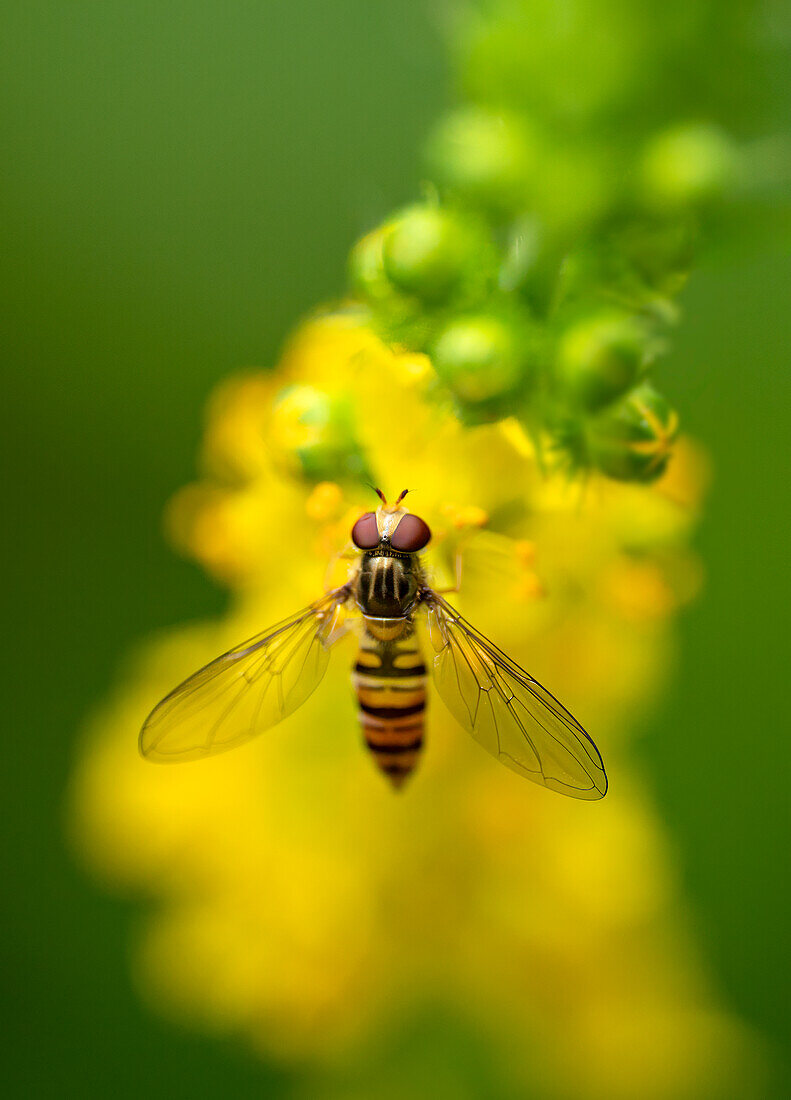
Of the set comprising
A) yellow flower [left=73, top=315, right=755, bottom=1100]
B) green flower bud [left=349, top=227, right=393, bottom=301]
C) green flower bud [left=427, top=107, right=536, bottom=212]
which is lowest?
yellow flower [left=73, top=315, right=755, bottom=1100]

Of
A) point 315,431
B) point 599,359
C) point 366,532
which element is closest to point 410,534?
point 366,532

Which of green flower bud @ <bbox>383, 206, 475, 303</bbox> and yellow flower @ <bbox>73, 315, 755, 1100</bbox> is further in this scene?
yellow flower @ <bbox>73, 315, 755, 1100</bbox>

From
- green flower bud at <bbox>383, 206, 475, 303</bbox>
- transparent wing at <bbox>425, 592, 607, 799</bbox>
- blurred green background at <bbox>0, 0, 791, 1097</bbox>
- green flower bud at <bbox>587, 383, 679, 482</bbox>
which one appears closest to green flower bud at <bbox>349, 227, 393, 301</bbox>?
green flower bud at <bbox>383, 206, 475, 303</bbox>

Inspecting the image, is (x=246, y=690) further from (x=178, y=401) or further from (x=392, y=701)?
(x=178, y=401)

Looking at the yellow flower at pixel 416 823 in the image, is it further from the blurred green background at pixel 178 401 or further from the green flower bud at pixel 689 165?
the green flower bud at pixel 689 165

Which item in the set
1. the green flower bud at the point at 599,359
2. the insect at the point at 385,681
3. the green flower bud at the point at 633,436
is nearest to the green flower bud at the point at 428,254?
the green flower bud at the point at 599,359

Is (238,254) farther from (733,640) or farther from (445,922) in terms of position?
(445,922)

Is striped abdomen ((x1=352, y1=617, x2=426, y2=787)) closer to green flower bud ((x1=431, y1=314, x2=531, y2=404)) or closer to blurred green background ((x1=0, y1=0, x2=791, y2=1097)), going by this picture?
green flower bud ((x1=431, y1=314, x2=531, y2=404))
